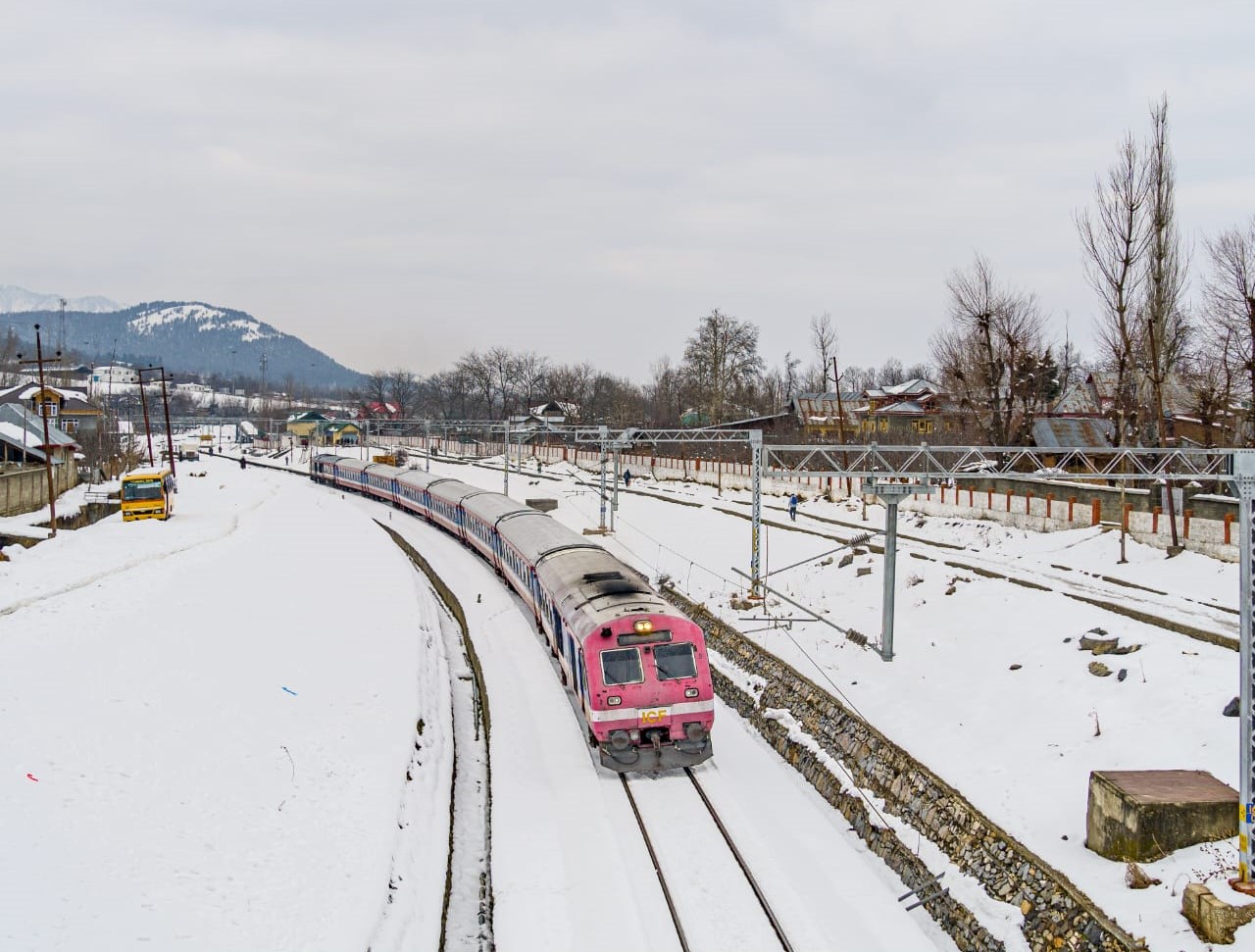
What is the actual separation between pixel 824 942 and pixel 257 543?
3263 cm

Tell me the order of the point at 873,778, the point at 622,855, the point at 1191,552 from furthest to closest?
the point at 1191,552 → the point at 873,778 → the point at 622,855

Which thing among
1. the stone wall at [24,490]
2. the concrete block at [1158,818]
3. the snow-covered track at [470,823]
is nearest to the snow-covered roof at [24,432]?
the stone wall at [24,490]

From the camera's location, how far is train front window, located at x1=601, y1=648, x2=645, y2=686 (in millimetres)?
16562

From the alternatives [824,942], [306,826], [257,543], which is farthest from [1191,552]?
[257,543]

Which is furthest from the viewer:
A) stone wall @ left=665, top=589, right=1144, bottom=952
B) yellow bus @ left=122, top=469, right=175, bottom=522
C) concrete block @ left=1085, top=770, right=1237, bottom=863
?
yellow bus @ left=122, top=469, right=175, bottom=522

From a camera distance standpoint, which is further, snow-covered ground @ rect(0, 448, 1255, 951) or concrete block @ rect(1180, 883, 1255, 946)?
snow-covered ground @ rect(0, 448, 1255, 951)

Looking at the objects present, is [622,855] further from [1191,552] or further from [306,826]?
[1191,552]

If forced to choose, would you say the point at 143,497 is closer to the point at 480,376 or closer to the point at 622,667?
the point at 622,667

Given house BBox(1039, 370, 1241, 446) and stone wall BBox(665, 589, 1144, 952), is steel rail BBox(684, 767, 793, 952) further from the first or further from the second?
house BBox(1039, 370, 1241, 446)

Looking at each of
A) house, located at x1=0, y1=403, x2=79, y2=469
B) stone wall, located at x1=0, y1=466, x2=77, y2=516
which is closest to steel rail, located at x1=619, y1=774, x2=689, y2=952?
stone wall, located at x1=0, y1=466, x2=77, y2=516

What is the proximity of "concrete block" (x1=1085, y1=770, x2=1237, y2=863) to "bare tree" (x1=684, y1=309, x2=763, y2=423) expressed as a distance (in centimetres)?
7359

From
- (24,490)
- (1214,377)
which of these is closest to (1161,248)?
(1214,377)

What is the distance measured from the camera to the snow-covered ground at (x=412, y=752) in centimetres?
1128

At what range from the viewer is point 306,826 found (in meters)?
13.7
